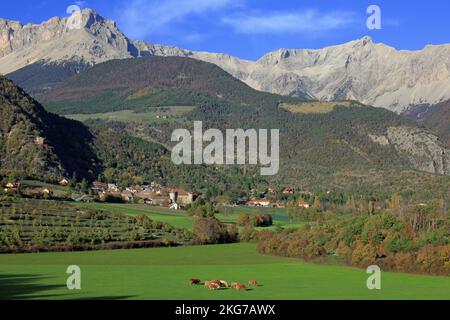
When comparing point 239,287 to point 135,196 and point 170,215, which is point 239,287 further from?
point 135,196

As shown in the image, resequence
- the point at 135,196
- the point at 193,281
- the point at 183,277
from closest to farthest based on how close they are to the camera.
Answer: the point at 193,281 → the point at 183,277 → the point at 135,196

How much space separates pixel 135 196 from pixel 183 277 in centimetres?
10385

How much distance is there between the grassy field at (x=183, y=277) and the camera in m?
54.2

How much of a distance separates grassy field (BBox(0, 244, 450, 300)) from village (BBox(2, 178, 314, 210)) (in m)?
42.7

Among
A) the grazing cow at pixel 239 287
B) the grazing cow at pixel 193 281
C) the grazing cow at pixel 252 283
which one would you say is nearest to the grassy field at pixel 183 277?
the grazing cow at pixel 193 281

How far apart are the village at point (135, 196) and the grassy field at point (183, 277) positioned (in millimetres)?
42671

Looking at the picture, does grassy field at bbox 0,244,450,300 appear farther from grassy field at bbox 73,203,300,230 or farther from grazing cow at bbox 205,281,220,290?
grassy field at bbox 73,203,300,230

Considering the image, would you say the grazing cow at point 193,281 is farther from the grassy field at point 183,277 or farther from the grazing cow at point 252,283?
the grazing cow at point 252,283

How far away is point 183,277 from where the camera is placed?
6762 centimetres

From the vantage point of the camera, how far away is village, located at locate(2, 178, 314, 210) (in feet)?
442

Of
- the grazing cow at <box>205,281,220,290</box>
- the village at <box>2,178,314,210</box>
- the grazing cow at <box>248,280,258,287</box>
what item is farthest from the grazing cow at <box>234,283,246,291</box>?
the village at <box>2,178,314,210</box>

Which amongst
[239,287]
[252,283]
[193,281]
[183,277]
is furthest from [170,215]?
[239,287]
